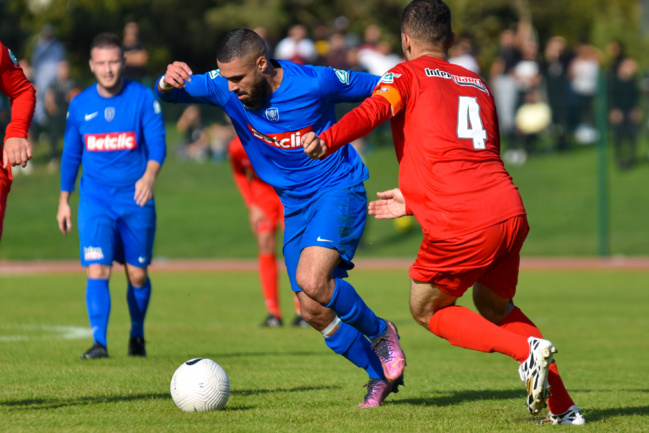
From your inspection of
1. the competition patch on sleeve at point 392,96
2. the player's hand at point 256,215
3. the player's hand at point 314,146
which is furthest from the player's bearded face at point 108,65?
the player's hand at point 314,146

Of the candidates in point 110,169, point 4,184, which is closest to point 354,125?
point 4,184

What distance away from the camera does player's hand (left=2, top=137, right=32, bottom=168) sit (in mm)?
5516

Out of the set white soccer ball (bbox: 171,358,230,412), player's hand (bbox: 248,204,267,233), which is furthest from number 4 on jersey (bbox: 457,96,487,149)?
player's hand (bbox: 248,204,267,233)

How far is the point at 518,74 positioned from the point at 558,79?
0.82 m

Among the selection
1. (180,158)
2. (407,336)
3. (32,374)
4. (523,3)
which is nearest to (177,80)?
(32,374)

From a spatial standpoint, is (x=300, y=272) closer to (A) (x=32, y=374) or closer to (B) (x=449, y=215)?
(B) (x=449, y=215)

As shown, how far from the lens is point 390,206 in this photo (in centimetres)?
564

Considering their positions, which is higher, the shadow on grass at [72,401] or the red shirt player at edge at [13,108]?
the red shirt player at edge at [13,108]

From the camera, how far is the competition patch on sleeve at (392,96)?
5.23 m

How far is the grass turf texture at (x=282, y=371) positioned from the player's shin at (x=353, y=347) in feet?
0.78

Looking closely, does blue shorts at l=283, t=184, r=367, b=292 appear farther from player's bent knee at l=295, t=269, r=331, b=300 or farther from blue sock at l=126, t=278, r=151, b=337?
blue sock at l=126, t=278, r=151, b=337

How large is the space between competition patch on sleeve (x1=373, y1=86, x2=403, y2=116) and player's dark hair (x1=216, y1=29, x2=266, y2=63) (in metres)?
0.97

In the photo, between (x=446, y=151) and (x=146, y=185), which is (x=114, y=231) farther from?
(x=446, y=151)

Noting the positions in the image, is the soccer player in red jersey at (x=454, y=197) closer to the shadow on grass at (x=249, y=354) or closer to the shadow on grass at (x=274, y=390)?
the shadow on grass at (x=274, y=390)
